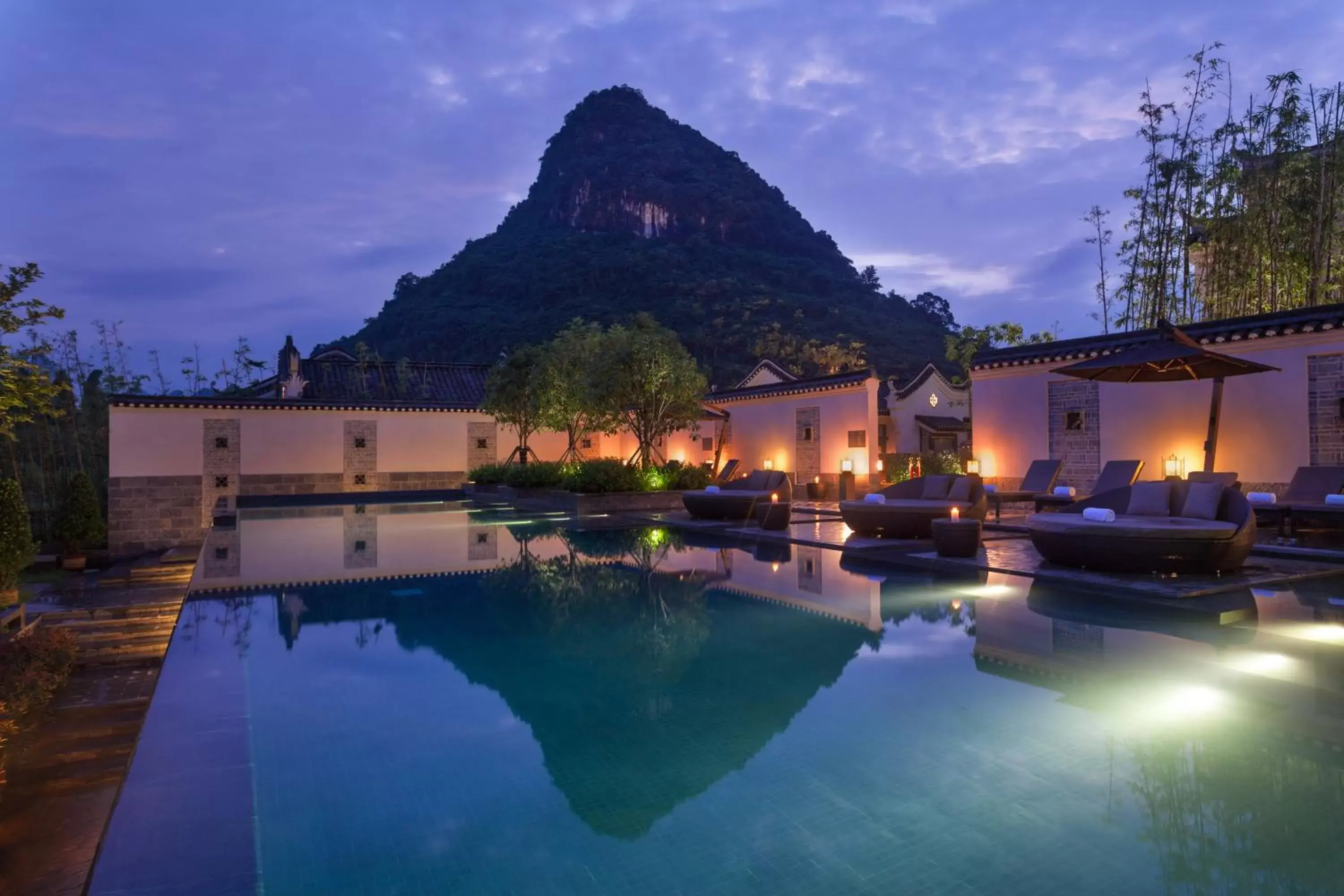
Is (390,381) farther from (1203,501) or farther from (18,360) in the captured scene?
(1203,501)

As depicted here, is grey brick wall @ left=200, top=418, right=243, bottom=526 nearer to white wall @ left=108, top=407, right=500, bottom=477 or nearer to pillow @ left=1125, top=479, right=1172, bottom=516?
white wall @ left=108, top=407, right=500, bottom=477

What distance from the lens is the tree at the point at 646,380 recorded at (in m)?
14.7

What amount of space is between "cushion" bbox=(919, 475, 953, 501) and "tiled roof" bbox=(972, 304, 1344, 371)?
404 centimetres

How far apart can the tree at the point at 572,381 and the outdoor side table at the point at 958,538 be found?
864 cm

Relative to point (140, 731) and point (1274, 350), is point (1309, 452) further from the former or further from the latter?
point (140, 731)

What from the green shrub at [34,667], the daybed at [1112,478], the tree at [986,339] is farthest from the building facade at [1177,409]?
the green shrub at [34,667]

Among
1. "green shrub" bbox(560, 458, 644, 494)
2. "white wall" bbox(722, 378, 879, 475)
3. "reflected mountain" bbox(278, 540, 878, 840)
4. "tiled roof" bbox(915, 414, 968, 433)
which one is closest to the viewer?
"reflected mountain" bbox(278, 540, 878, 840)

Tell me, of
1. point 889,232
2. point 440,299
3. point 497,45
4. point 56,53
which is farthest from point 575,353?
point 889,232

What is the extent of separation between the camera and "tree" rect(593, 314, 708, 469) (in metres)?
14.7

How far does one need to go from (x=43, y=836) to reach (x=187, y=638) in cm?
304

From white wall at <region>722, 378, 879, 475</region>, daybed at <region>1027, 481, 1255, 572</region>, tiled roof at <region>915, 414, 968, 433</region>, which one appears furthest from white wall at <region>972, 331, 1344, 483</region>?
tiled roof at <region>915, 414, 968, 433</region>

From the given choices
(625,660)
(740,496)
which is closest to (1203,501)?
(625,660)

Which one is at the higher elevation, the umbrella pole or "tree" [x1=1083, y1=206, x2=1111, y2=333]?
"tree" [x1=1083, y1=206, x2=1111, y2=333]

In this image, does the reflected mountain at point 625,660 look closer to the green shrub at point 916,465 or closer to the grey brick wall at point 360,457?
the green shrub at point 916,465
